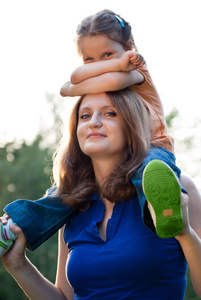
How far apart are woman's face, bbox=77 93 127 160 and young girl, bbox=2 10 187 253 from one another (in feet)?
0.23

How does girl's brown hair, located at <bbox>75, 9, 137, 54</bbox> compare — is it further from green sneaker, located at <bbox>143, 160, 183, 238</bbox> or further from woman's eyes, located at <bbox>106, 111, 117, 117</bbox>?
green sneaker, located at <bbox>143, 160, 183, 238</bbox>

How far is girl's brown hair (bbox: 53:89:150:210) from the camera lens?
205cm

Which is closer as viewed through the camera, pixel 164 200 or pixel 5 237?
pixel 164 200

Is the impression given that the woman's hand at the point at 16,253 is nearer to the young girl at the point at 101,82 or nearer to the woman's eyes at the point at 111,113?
the young girl at the point at 101,82

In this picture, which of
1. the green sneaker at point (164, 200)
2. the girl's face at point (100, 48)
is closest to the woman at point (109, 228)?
the green sneaker at point (164, 200)

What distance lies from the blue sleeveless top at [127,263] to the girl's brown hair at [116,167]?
10 cm

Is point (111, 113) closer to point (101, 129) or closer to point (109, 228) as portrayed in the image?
point (101, 129)

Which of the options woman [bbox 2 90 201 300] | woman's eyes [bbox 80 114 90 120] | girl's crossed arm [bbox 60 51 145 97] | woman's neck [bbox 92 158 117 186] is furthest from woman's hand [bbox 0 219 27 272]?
girl's crossed arm [bbox 60 51 145 97]

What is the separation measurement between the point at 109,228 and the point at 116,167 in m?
0.32

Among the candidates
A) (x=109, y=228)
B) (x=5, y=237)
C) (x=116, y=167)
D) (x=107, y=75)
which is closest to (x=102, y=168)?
(x=116, y=167)

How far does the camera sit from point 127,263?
1848 mm

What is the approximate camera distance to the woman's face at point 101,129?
6.78 ft

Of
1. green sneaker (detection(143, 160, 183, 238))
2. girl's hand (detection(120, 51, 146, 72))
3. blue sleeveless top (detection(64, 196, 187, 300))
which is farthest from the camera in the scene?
girl's hand (detection(120, 51, 146, 72))

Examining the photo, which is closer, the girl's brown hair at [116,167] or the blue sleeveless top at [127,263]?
the blue sleeveless top at [127,263]
